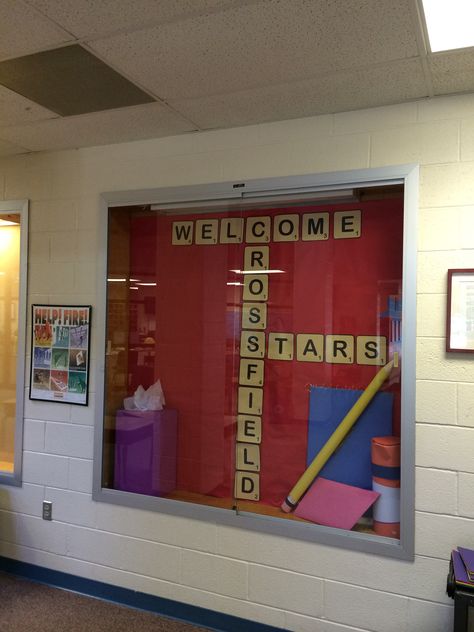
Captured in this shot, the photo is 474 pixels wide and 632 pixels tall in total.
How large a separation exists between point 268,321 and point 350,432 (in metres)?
0.75

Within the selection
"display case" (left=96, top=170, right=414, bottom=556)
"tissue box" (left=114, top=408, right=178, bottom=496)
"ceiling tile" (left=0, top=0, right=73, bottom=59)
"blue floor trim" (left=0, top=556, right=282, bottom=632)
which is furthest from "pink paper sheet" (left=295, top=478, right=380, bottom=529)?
"ceiling tile" (left=0, top=0, right=73, bottom=59)

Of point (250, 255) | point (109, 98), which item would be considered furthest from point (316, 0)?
point (250, 255)

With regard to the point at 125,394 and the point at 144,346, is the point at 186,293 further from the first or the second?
the point at 125,394

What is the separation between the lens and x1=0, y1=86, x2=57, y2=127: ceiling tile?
2332 mm

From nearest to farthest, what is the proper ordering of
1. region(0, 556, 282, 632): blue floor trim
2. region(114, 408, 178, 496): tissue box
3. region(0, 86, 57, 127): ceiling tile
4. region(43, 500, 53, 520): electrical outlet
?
1. region(0, 86, 57, 127): ceiling tile
2. region(0, 556, 282, 632): blue floor trim
3. region(114, 408, 178, 496): tissue box
4. region(43, 500, 53, 520): electrical outlet

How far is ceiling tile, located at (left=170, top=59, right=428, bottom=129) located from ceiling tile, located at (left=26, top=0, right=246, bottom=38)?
60cm

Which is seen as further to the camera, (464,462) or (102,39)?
(464,462)

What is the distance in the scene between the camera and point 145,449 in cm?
301

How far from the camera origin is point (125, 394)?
3080mm

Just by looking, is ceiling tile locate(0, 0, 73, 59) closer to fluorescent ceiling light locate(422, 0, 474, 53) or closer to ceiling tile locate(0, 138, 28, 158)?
ceiling tile locate(0, 138, 28, 158)

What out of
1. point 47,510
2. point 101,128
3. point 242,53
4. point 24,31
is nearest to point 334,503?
point 47,510

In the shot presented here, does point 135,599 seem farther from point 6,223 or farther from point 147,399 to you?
point 6,223

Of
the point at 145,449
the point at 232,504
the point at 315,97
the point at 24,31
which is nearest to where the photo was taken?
the point at 24,31

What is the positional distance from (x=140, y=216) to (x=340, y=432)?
69.2 inches
